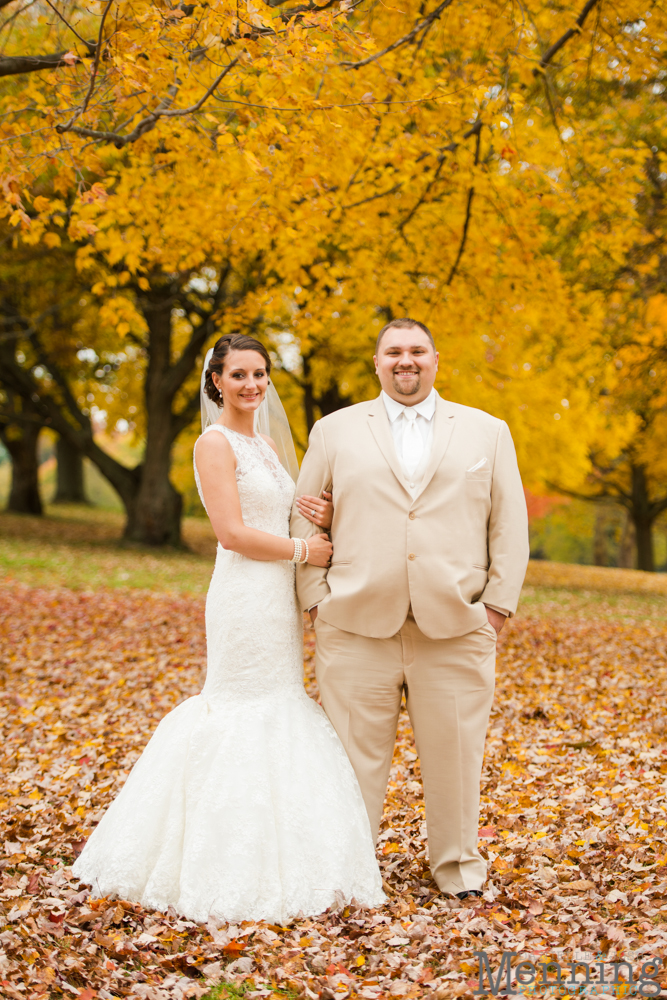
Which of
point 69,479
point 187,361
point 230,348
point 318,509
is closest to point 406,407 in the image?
point 318,509

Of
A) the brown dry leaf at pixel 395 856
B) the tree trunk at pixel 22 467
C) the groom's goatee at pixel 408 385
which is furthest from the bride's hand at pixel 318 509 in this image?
the tree trunk at pixel 22 467

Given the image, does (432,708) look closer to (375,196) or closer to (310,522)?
(310,522)

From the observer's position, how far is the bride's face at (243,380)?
3.77m

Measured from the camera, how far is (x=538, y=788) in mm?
4930

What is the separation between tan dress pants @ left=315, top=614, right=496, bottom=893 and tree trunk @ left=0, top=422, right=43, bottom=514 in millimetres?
22227

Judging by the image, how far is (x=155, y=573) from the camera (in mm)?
14523

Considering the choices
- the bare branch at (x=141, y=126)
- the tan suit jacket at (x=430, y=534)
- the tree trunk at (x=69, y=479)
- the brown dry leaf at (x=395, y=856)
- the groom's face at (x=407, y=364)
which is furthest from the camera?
the tree trunk at (x=69, y=479)

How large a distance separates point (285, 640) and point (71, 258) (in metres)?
13.9

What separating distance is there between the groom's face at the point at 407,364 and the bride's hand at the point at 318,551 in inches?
28.0

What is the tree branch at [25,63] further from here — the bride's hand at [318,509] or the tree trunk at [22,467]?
the tree trunk at [22,467]

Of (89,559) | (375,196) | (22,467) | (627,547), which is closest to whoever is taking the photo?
(375,196)

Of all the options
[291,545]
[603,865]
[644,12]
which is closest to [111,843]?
[291,545]

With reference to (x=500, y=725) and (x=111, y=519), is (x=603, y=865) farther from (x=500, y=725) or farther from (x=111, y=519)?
(x=111, y=519)

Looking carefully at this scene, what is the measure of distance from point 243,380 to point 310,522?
71 centimetres
